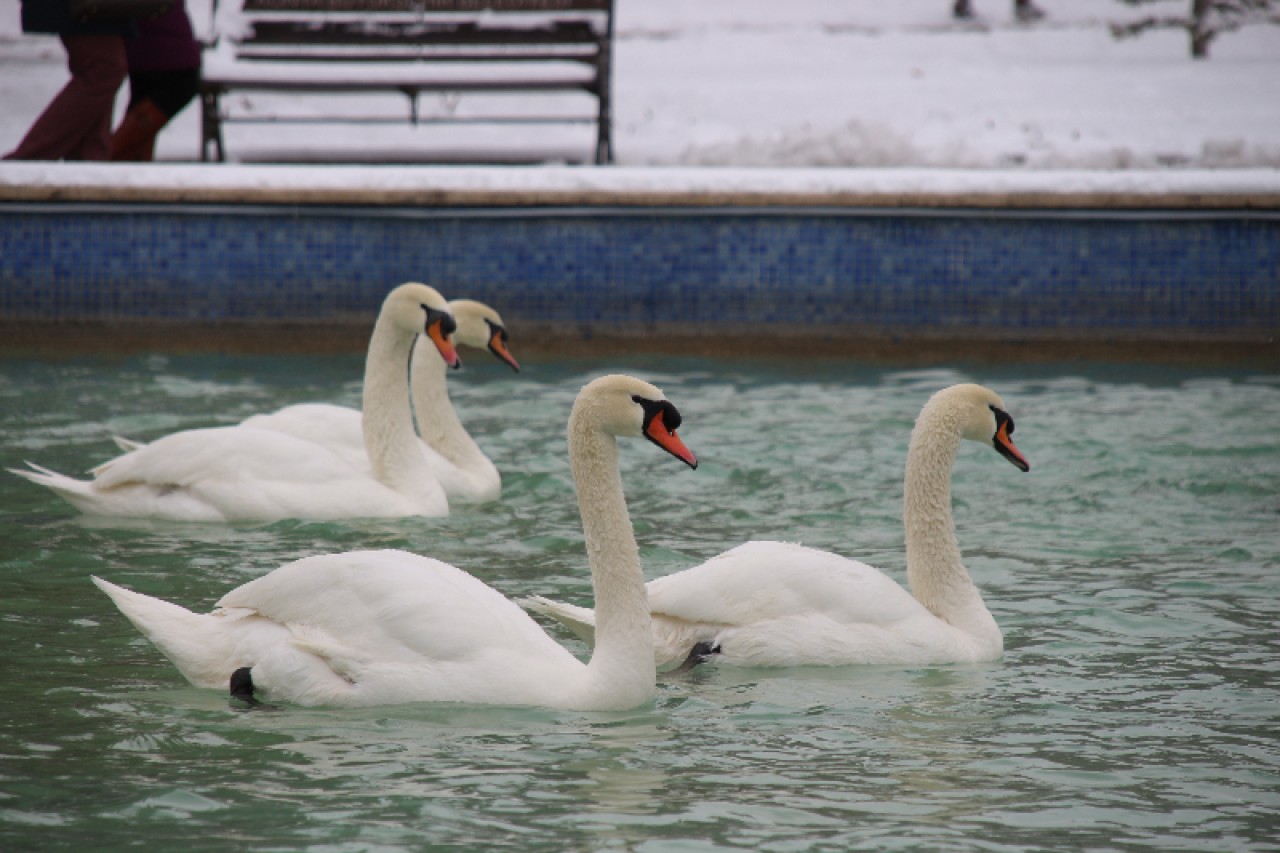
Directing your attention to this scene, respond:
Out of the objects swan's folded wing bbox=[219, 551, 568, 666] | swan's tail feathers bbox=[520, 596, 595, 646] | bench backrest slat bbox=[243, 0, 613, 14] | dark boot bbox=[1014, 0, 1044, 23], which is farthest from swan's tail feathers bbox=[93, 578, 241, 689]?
dark boot bbox=[1014, 0, 1044, 23]

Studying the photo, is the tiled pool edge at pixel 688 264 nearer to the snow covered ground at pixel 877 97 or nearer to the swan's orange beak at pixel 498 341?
the snow covered ground at pixel 877 97

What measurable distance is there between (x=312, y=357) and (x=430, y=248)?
93cm

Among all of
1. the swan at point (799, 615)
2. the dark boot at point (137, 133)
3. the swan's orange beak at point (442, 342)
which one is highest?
the dark boot at point (137, 133)

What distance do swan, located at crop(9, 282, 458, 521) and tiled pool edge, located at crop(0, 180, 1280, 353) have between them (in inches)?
135

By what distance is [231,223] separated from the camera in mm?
10688

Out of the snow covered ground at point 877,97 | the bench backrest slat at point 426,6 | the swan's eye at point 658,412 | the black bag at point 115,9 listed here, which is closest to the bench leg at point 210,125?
the snow covered ground at point 877,97

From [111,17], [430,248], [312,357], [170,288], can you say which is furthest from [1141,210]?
[111,17]

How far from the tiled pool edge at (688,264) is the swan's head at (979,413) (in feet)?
16.2

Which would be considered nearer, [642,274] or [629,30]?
[642,274]

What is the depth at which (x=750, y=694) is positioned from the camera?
5.12 meters

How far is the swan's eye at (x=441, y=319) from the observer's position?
7634mm

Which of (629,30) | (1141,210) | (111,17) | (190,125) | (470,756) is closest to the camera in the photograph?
(470,756)

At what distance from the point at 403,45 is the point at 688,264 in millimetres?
3942

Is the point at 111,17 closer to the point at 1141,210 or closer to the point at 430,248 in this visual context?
the point at 430,248
